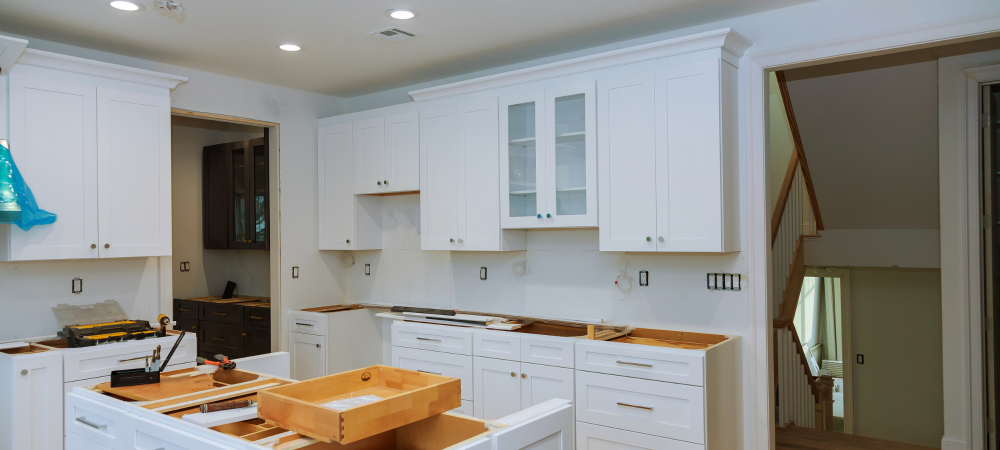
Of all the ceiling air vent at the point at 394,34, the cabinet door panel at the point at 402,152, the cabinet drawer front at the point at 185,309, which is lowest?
the cabinet drawer front at the point at 185,309

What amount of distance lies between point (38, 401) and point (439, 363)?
218 centimetres

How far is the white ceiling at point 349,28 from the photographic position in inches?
130

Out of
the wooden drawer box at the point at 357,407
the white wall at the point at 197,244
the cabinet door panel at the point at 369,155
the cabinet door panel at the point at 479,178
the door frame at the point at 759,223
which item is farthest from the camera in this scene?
the white wall at the point at 197,244

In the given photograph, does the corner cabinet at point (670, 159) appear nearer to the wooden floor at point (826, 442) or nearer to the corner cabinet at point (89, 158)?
the wooden floor at point (826, 442)

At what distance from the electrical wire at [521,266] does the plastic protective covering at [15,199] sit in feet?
9.26

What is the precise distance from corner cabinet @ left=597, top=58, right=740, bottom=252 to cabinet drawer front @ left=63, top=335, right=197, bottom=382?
2.56m

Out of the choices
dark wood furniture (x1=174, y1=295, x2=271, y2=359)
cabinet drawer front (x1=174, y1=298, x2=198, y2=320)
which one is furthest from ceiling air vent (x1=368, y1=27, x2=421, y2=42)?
cabinet drawer front (x1=174, y1=298, x2=198, y2=320)

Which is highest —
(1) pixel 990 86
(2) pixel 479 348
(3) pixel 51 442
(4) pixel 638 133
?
(1) pixel 990 86

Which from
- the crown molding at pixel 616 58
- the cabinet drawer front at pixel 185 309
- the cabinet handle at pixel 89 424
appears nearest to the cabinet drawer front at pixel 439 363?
the crown molding at pixel 616 58

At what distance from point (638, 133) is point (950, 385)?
2430 millimetres

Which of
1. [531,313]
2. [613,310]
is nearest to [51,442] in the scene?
[531,313]

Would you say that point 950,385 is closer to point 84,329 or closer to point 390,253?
point 390,253

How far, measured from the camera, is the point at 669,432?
10.3 ft

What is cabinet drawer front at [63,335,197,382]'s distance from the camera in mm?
3367
